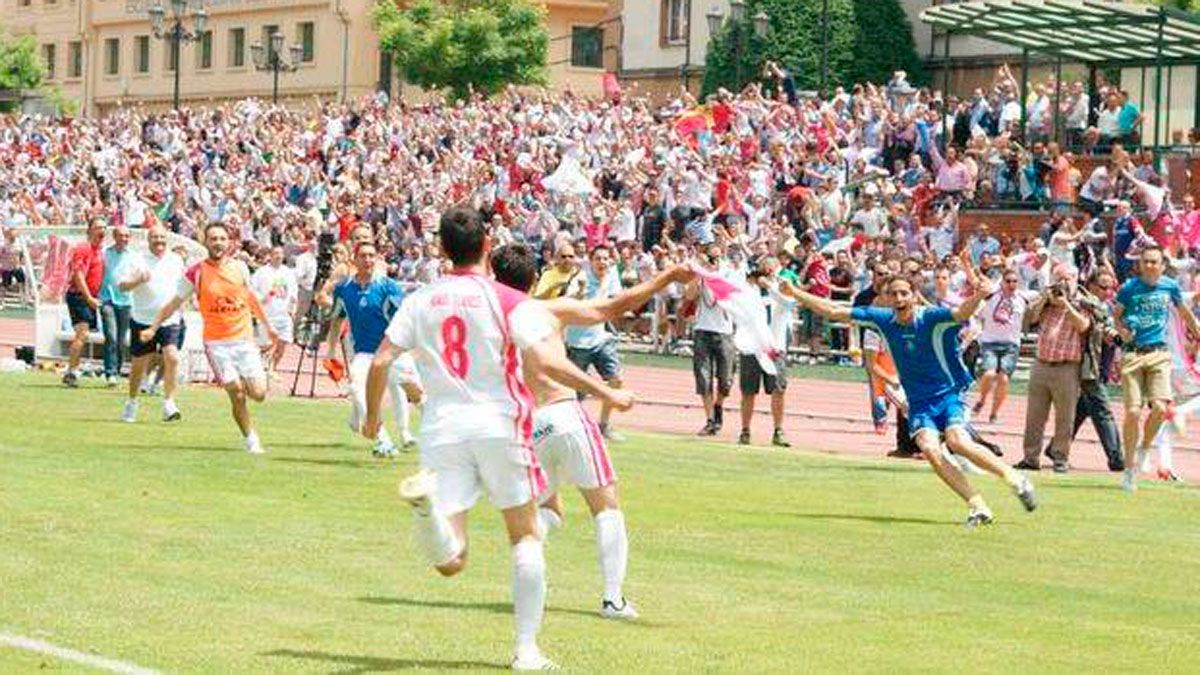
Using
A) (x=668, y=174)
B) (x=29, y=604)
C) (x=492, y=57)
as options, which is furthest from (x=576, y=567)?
(x=492, y=57)

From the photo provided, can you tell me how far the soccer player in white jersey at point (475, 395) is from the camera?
417 inches

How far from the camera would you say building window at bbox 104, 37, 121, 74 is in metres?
102

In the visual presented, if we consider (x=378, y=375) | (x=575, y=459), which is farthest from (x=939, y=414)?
(x=378, y=375)

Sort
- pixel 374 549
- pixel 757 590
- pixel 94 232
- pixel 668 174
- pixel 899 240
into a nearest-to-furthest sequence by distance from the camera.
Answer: pixel 757 590 → pixel 374 549 → pixel 94 232 → pixel 899 240 → pixel 668 174

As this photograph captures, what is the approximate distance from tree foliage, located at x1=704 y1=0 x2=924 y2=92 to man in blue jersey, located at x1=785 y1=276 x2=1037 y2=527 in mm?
45162

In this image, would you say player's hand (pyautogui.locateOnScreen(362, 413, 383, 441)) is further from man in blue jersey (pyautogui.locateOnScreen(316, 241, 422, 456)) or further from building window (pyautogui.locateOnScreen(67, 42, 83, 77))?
building window (pyautogui.locateOnScreen(67, 42, 83, 77))

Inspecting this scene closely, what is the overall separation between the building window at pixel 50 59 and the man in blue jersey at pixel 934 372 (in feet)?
301

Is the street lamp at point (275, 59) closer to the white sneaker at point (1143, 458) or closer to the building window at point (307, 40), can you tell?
the building window at point (307, 40)

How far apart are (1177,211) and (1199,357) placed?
1086 cm

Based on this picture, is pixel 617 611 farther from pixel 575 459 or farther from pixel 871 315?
pixel 871 315

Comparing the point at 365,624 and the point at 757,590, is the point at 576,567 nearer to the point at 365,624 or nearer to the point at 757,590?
the point at 757,590

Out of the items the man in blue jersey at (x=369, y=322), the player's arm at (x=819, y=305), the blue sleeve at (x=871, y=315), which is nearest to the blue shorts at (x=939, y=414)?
Answer: the blue sleeve at (x=871, y=315)

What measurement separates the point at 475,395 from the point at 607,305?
71cm

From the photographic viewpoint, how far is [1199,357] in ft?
74.6
